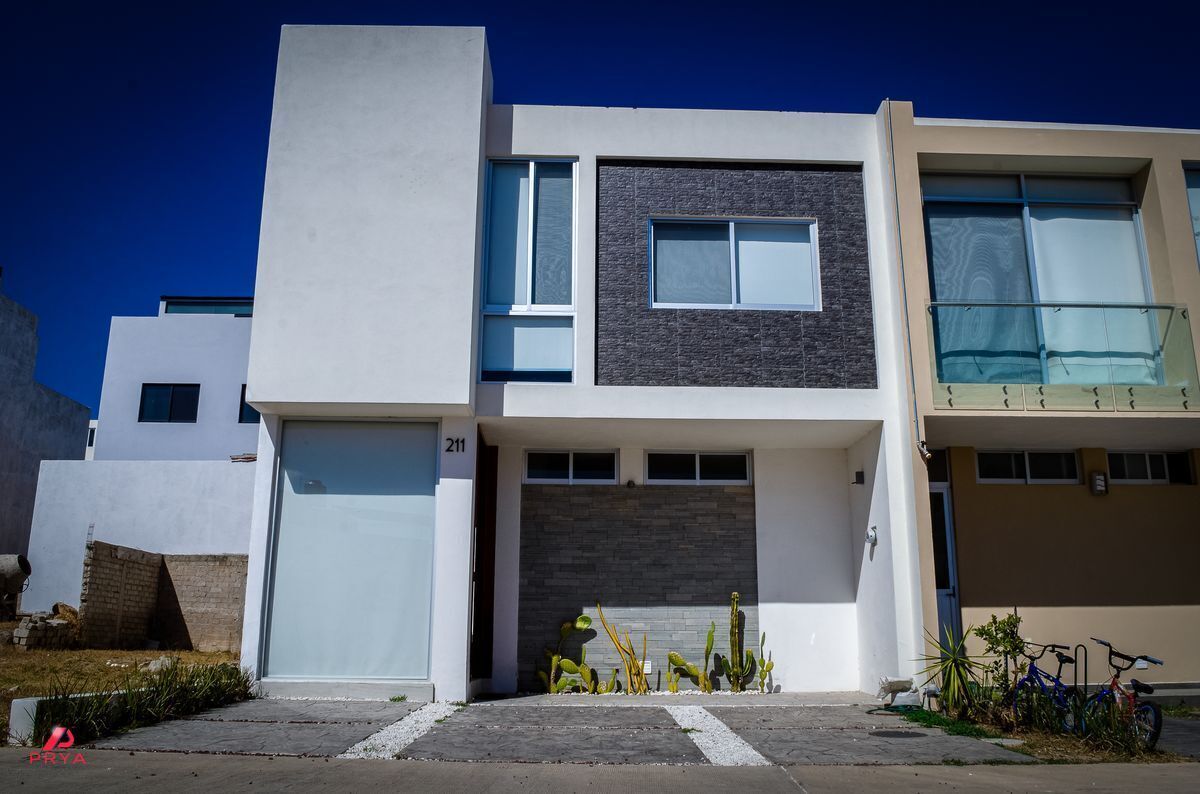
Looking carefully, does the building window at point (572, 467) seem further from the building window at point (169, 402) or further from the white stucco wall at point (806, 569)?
the building window at point (169, 402)

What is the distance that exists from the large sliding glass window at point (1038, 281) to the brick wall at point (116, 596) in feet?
41.3

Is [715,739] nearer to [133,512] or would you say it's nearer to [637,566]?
[637,566]

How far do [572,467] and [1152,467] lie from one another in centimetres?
797

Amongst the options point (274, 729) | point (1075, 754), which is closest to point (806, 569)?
point (1075, 754)

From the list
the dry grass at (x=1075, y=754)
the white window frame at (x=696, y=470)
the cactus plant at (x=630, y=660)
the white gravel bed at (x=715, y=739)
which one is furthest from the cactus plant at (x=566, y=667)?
the dry grass at (x=1075, y=754)

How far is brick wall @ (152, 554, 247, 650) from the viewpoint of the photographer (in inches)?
602

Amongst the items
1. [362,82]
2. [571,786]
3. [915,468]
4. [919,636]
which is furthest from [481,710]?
[362,82]

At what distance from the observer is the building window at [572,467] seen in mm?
11922

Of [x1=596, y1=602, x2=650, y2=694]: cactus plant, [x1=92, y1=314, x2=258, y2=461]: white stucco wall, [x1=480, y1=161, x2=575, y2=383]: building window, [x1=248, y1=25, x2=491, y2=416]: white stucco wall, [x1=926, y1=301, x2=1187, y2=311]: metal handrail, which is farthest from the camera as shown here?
[x1=92, y1=314, x2=258, y2=461]: white stucco wall

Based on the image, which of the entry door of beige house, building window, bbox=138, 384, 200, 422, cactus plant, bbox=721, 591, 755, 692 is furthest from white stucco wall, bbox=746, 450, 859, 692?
building window, bbox=138, 384, 200, 422

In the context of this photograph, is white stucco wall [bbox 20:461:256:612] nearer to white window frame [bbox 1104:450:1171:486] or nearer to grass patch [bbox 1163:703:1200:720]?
white window frame [bbox 1104:450:1171:486]

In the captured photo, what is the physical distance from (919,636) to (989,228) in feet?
17.1

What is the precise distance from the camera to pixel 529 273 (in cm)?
1085

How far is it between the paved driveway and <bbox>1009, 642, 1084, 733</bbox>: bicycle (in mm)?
769
